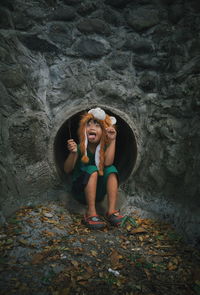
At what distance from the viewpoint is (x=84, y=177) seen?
9.07 ft

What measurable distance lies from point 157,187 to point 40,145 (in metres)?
1.37

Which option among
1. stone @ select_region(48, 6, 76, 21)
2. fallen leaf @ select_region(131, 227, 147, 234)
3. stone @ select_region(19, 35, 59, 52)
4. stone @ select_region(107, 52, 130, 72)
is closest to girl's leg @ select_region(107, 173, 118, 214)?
fallen leaf @ select_region(131, 227, 147, 234)

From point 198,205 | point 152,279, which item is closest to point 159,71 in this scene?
point 198,205

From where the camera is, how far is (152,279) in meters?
1.83

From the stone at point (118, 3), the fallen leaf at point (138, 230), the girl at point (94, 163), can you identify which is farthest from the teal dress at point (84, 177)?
the stone at point (118, 3)

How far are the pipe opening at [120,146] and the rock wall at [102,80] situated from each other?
12 centimetres

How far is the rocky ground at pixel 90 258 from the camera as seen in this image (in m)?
1.69

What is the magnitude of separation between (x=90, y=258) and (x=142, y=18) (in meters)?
2.56

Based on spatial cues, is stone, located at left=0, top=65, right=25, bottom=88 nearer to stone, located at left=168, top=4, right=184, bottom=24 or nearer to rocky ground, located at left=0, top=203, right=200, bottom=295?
rocky ground, located at left=0, top=203, right=200, bottom=295

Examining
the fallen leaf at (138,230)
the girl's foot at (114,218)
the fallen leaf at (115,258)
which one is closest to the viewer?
the fallen leaf at (115,258)

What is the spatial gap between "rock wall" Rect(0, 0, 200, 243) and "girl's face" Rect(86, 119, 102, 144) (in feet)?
0.73

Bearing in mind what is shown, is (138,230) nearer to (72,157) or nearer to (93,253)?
(93,253)

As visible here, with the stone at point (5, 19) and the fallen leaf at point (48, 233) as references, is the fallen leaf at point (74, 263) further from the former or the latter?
the stone at point (5, 19)

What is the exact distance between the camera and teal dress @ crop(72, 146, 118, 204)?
280 cm
